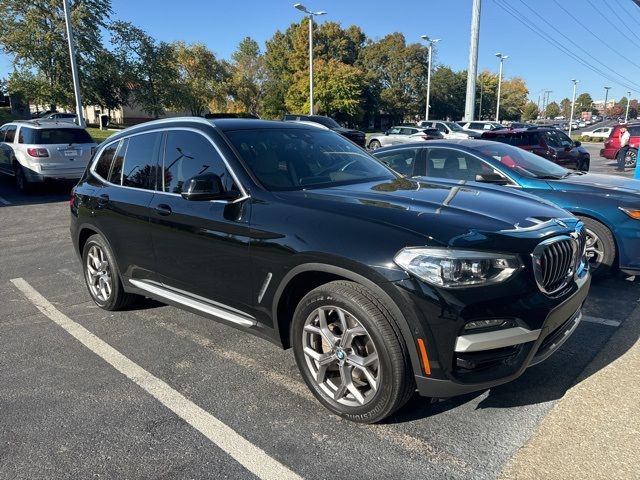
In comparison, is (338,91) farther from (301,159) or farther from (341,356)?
(341,356)

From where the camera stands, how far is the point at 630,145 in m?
17.6

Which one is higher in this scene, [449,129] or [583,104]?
[583,104]

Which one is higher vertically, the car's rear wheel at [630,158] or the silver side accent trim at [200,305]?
the car's rear wheel at [630,158]

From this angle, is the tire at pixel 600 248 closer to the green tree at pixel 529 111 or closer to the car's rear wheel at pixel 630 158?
the car's rear wheel at pixel 630 158

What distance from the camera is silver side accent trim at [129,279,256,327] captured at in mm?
3449

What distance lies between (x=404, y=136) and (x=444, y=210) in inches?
1039

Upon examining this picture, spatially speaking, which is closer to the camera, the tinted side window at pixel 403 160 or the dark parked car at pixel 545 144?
the tinted side window at pixel 403 160

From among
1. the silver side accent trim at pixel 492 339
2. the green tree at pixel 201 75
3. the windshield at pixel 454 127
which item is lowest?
the silver side accent trim at pixel 492 339

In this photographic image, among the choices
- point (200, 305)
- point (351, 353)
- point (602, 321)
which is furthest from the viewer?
point (602, 321)

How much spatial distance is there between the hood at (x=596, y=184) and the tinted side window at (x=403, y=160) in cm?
174

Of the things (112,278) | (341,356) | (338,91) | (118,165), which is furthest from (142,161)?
(338,91)

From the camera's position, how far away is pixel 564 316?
2920 mm

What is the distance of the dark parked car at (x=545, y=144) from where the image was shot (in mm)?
12781

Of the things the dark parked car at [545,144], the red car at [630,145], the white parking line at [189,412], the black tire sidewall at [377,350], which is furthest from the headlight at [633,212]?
the red car at [630,145]
